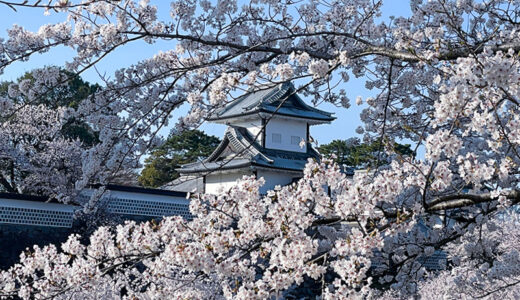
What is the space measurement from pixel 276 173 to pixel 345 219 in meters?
19.4

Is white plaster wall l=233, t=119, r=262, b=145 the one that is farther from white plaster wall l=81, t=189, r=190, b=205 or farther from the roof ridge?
white plaster wall l=81, t=189, r=190, b=205

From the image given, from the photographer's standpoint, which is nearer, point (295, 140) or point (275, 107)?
point (275, 107)

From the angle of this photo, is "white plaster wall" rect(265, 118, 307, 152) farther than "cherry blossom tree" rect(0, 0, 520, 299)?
Yes

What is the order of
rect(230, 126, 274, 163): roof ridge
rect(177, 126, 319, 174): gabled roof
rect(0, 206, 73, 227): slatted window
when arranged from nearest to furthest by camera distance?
rect(0, 206, 73, 227): slatted window → rect(177, 126, 319, 174): gabled roof → rect(230, 126, 274, 163): roof ridge

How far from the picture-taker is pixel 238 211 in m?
3.53

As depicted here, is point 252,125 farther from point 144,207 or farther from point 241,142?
point 144,207

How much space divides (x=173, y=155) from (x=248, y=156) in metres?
6.17

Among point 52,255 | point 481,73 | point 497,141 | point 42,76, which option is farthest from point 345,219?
point 42,76

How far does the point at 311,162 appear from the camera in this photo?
3.20 meters

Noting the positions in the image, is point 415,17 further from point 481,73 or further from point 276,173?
point 276,173

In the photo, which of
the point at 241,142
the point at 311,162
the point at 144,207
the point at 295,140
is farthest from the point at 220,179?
the point at 311,162

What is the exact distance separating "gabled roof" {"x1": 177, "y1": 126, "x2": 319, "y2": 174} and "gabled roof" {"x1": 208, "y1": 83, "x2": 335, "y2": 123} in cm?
74

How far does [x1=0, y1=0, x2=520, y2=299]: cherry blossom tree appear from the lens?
9.21ft

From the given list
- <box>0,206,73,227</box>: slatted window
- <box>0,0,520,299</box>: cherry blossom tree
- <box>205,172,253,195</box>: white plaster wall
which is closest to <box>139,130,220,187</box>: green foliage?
<box>205,172,253,195</box>: white plaster wall
